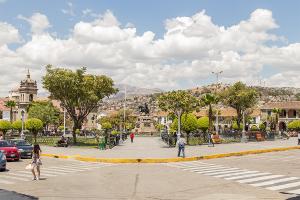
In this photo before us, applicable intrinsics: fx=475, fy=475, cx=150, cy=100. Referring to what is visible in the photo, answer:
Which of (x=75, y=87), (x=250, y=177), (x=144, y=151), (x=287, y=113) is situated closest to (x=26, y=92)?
(x=287, y=113)

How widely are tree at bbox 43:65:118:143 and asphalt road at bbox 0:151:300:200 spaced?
25.4 m

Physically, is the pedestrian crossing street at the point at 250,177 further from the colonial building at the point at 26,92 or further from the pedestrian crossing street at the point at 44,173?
the colonial building at the point at 26,92

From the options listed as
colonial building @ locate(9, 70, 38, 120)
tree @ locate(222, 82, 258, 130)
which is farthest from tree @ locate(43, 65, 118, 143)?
colonial building @ locate(9, 70, 38, 120)

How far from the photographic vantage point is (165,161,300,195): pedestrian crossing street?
18.6 m

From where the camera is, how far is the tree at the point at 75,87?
2076 inches

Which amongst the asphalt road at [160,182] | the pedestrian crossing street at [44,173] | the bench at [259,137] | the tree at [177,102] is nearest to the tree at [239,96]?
the bench at [259,137]

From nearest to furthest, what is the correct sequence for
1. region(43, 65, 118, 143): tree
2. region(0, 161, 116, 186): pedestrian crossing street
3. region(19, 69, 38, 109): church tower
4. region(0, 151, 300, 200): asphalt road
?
region(0, 151, 300, 200): asphalt road, region(0, 161, 116, 186): pedestrian crossing street, region(43, 65, 118, 143): tree, region(19, 69, 38, 109): church tower

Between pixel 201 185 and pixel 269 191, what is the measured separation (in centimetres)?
294

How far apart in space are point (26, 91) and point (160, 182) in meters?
124

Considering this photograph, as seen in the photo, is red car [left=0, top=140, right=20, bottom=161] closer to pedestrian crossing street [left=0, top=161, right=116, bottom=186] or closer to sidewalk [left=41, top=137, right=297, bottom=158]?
sidewalk [left=41, top=137, right=297, bottom=158]

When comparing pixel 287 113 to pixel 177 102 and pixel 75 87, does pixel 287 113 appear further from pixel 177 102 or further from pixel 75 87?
pixel 75 87

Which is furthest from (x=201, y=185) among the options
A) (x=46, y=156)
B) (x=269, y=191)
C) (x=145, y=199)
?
(x=46, y=156)

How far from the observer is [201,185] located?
1931 cm

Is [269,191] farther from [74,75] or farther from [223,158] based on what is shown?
[74,75]
